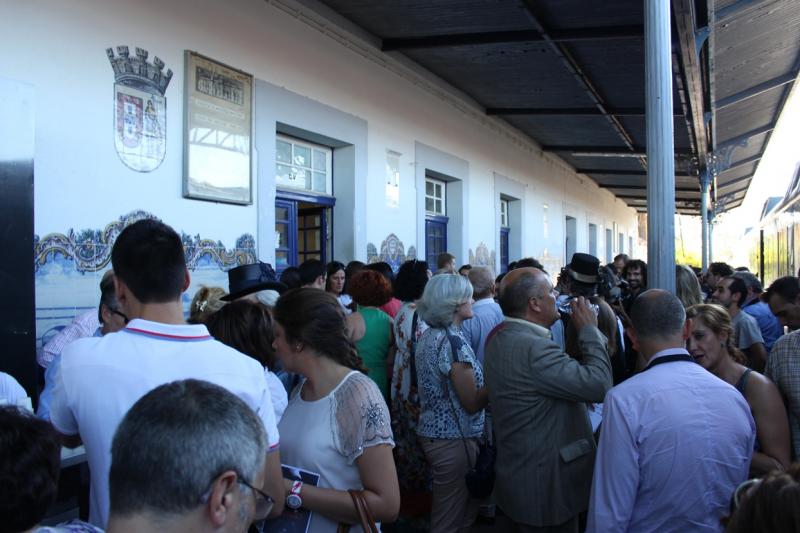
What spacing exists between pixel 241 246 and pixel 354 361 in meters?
3.32

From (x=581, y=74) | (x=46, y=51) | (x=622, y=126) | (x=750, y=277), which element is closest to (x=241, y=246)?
(x=46, y=51)

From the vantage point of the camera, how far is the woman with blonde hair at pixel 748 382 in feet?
7.57

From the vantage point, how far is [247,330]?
2.52 metres

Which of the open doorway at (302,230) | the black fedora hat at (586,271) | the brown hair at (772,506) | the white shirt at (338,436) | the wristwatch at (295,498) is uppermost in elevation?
the open doorway at (302,230)

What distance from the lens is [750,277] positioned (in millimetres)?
5012

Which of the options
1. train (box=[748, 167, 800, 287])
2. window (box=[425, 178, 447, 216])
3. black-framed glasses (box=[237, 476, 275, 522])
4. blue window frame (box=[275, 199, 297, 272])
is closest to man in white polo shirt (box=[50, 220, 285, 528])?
black-framed glasses (box=[237, 476, 275, 522])

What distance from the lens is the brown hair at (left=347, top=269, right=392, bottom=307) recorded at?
4168mm

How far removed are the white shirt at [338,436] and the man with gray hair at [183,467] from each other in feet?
2.98

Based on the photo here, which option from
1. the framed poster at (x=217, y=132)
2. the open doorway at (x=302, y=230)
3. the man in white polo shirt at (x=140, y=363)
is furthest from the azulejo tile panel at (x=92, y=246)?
the man in white polo shirt at (x=140, y=363)

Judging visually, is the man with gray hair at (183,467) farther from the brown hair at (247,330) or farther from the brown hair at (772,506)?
the brown hair at (247,330)

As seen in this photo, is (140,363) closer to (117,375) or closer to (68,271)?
(117,375)

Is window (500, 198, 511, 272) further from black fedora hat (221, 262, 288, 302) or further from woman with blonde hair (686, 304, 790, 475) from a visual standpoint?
woman with blonde hair (686, 304, 790, 475)

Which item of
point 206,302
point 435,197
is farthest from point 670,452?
point 435,197

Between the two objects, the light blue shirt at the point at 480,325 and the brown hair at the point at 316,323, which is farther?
the light blue shirt at the point at 480,325
